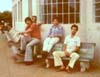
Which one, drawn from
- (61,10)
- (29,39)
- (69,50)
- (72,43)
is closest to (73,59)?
(69,50)

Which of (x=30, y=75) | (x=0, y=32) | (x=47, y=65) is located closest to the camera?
(x=30, y=75)

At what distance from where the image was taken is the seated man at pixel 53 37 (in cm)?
1007

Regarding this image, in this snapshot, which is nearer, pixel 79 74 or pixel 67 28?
pixel 79 74

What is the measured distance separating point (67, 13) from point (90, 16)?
2.45 ft

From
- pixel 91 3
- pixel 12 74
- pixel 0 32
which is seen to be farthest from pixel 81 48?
pixel 0 32

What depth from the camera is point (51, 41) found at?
1010 cm

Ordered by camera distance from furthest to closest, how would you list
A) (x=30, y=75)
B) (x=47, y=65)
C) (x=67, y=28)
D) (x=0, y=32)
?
(x=0, y=32) < (x=67, y=28) < (x=47, y=65) < (x=30, y=75)

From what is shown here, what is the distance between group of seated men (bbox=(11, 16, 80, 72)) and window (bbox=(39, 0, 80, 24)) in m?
0.41

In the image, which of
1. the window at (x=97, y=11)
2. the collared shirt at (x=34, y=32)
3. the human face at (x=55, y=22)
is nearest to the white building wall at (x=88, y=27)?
the window at (x=97, y=11)

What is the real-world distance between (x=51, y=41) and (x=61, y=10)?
1.19 meters

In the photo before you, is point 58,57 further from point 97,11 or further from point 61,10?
point 61,10

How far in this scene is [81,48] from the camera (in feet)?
32.6

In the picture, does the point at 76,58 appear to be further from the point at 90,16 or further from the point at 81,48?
the point at 90,16

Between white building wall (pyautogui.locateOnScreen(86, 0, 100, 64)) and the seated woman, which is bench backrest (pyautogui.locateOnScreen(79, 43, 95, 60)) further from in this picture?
the seated woman
